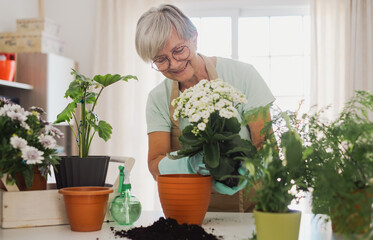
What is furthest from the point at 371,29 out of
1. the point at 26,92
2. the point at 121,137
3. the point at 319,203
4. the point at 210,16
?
the point at 319,203

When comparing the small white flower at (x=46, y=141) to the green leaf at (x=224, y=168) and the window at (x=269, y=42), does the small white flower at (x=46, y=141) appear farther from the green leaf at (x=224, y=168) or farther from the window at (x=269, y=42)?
the window at (x=269, y=42)

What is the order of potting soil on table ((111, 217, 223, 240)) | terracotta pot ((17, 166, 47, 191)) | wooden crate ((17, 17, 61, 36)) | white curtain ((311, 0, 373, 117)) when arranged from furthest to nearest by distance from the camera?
white curtain ((311, 0, 373, 117)) → wooden crate ((17, 17, 61, 36)) → terracotta pot ((17, 166, 47, 191)) → potting soil on table ((111, 217, 223, 240))

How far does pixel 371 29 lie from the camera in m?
3.62

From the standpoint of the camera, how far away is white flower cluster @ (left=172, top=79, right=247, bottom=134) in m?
1.12

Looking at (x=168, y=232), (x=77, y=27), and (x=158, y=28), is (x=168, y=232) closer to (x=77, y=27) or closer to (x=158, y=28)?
(x=158, y=28)

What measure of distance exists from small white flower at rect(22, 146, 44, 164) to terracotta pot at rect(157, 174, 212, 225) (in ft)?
1.05

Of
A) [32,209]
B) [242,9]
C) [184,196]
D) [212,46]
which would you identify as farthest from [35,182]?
[242,9]

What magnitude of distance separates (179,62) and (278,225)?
964 mm

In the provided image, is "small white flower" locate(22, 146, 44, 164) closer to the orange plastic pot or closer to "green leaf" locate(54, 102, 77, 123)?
"green leaf" locate(54, 102, 77, 123)

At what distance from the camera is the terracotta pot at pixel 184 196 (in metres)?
1.17

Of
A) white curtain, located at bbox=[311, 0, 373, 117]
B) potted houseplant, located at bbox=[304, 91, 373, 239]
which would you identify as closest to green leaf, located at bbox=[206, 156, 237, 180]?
potted houseplant, located at bbox=[304, 91, 373, 239]

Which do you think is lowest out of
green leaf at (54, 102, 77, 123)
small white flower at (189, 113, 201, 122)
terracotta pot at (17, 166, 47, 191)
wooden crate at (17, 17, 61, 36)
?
terracotta pot at (17, 166, 47, 191)

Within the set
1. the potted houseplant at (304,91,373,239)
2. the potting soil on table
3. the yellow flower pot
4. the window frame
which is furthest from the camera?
the window frame

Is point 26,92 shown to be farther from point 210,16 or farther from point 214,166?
point 214,166
